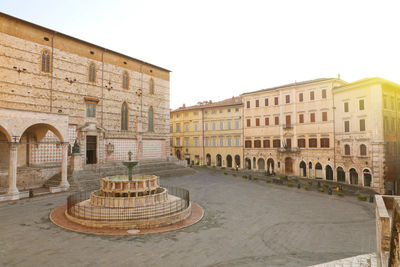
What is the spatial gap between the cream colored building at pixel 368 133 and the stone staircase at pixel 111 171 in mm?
19509

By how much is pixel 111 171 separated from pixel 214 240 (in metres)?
17.9

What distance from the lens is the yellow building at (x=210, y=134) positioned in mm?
40750

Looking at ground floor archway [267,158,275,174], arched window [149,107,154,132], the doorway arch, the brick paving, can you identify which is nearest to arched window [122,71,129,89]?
arched window [149,107,154,132]

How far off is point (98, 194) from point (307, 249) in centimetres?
1139

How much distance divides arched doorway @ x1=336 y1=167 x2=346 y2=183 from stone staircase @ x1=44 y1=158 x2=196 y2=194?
60.7 feet

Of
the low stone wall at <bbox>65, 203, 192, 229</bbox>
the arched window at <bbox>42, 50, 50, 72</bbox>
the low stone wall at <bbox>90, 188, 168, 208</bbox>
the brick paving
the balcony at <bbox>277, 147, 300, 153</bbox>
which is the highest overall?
the arched window at <bbox>42, 50, 50, 72</bbox>

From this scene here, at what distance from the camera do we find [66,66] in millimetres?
24562

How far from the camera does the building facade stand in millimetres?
20062

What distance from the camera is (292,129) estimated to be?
34500 millimetres

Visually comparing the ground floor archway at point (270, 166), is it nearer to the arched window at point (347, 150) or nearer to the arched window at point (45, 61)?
the arched window at point (347, 150)

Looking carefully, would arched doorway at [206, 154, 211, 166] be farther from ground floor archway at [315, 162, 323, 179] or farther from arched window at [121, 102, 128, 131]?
ground floor archway at [315, 162, 323, 179]

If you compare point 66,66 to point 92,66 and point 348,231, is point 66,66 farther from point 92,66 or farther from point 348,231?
point 348,231

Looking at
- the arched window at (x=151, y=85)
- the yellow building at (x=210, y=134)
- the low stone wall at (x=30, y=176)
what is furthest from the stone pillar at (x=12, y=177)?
the yellow building at (x=210, y=134)

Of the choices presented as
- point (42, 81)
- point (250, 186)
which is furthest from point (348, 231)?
point (42, 81)
